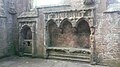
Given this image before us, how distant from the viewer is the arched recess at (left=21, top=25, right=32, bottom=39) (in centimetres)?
853

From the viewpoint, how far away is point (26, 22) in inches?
328

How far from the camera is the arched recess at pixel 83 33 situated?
716 centimetres

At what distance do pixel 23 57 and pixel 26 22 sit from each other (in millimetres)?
1692

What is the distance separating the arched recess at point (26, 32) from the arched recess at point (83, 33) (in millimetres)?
2564

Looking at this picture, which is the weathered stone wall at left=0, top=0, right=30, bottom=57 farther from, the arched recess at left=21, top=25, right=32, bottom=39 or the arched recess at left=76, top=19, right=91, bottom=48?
the arched recess at left=76, top=19, right=91, bottom=48

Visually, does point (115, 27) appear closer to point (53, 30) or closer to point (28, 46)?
point (53, 30)

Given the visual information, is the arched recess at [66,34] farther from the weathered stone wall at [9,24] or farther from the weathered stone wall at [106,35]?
the weathered stone wall at [9,24]

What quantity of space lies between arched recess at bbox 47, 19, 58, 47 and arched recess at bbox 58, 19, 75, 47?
308 millimetres

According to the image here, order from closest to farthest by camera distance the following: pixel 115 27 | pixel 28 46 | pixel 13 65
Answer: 1. pixel 115 27
2. pixel 13 65
3. pixel 28 46

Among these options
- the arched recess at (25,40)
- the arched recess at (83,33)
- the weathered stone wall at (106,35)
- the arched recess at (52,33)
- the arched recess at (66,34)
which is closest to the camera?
the weathered stone wall at (106,35)

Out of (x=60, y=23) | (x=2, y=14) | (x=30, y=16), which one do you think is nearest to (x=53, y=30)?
(x=60, y=23)

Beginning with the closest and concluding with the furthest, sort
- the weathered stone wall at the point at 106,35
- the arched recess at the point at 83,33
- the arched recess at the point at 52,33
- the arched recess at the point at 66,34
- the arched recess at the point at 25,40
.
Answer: the weathered stone wall at the point at 106,35 < the arched recess at the point at 83,33 < the arched recess at the point at 66,34 < the arched recess at the point at 52,33 < the arched recess at the point at 25,40

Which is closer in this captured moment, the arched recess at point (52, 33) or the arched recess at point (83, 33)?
the arched recess at point (83, 33)

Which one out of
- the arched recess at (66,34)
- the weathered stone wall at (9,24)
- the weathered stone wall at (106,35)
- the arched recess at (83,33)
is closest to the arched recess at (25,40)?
the weathered stone wall at (9,24)
